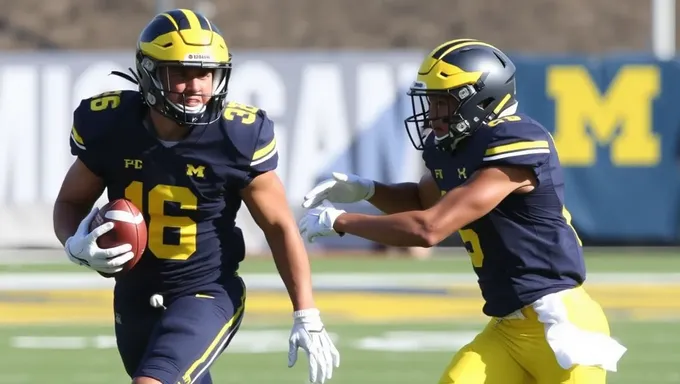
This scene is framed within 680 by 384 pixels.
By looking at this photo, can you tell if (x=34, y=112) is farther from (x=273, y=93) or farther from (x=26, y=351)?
(x=26, y=351)

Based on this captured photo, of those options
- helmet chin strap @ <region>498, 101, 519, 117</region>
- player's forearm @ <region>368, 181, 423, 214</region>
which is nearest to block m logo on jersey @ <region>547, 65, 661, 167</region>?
player's forearm @ <region>368, 181, 423, 214</region>

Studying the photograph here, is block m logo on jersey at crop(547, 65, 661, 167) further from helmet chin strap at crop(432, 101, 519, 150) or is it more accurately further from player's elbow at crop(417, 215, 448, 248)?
player's elbow at crop(417, 215, 448, 248)

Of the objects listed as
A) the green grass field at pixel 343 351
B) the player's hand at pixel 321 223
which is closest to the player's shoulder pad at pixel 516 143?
the player's hand at pixel 321 223

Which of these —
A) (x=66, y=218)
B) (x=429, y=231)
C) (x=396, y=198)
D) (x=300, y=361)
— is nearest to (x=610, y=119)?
(x=300, y=361)

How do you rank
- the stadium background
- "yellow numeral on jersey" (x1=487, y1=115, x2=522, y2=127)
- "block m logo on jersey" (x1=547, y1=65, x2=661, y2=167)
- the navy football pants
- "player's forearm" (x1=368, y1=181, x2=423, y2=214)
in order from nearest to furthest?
the navy football pants < "yellow numeral on jersey" (x1=487, y1=115, x2=522, y2=127) < "player's forearm" (x1=368, y1=181, x2=423, y2=214) < the stadium background < "block m logo on jersey" (x1=547, y1=65, x2=661, y2=167)

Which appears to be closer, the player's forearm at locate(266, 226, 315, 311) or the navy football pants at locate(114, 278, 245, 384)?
the navy football pants at locate(114, 278, 245, 384)

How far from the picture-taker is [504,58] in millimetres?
4570

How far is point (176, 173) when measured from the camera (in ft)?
14.6

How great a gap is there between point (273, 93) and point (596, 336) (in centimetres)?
934

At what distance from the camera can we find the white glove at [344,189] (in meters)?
4.84

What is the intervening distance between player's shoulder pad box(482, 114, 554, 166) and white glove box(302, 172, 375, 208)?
691 millimetres

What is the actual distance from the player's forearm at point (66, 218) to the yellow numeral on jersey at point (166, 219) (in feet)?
0.87

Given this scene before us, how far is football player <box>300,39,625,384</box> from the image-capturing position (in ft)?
14.1

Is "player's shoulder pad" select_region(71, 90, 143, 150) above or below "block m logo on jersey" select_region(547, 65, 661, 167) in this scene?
above
